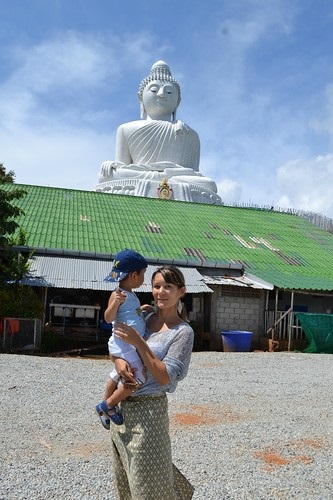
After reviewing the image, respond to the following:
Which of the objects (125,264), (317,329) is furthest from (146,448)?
(317,329)

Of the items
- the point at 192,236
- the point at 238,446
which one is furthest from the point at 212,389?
the point at 192,236

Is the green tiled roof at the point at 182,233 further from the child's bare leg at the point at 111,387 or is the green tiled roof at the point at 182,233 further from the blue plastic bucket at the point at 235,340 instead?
the child's bare leg at the point at 111,387

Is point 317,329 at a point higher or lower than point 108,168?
lower

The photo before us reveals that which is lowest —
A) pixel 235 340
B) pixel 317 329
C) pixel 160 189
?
pixel 235 340

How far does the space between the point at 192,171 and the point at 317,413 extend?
2129cm

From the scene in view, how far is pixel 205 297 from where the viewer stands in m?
16.4

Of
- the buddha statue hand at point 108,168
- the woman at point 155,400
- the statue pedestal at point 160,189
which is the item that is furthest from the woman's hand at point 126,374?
the buddha statue hand at point 108,168

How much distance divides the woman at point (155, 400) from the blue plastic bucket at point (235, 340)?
39.4 ft

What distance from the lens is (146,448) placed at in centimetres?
293

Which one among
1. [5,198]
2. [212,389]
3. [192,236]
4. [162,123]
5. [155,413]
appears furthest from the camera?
[162,123]

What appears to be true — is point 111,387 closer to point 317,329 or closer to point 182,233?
point 317,329

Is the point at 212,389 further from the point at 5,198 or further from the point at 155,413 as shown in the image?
the point at 5,198

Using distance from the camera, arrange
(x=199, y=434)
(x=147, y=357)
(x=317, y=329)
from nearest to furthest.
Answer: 1. (x=147, y=357)
2. (x=199, y=434)
3. (x=317, y=329)

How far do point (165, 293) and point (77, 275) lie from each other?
1156 cm
